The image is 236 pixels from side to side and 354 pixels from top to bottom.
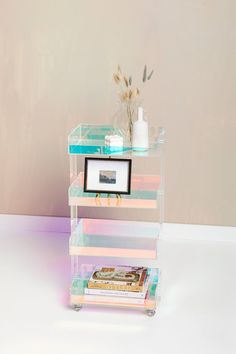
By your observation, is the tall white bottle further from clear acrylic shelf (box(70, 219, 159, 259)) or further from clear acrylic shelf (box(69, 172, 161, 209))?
clear acrylic shelf (box(70, 219, 159, 259))

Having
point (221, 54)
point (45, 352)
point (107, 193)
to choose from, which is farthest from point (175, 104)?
point (45, 352)

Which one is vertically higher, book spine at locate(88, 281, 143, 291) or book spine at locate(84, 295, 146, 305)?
book spine at locate(88, 281, 143, 291)

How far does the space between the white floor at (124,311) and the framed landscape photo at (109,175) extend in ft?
1.91

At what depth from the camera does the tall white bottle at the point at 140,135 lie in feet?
9.77

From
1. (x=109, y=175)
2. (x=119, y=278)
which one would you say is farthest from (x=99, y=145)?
(x=119, y=278)

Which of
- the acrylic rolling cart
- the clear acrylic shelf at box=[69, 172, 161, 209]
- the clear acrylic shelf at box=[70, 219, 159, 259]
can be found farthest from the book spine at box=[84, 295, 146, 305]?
the clear acrylic shelf at box=[69, 172, 161, 209]

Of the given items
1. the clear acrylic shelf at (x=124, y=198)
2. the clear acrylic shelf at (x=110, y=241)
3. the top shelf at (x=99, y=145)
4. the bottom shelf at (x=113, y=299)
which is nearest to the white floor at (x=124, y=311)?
the bottom shelf at (x=113, y=299)

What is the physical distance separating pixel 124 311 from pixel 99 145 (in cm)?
79

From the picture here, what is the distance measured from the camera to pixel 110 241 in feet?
10.3

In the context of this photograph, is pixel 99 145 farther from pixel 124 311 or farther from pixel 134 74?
pixel 134 74

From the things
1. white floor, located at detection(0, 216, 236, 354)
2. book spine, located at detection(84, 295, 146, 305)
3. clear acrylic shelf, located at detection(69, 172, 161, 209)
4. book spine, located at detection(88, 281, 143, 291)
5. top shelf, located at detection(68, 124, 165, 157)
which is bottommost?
white floor, located at detection(0, 216, 236, 354)

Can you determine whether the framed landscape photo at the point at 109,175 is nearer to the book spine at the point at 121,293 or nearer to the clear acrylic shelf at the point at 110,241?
the clear acrylic shelf at the point at 110,241

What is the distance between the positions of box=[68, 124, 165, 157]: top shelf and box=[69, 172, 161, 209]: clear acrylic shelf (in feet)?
0.62

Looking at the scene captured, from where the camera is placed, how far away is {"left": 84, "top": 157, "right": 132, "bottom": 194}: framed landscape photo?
2.96 metres
